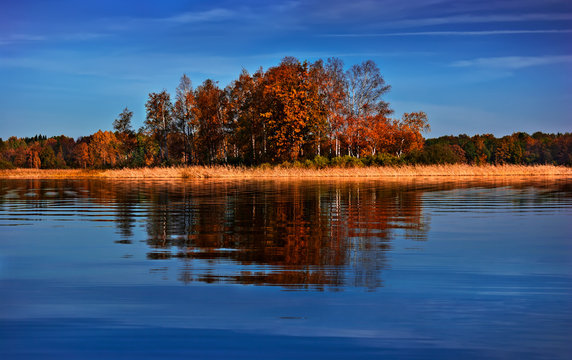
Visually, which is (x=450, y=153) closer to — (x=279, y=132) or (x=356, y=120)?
(x=356, y=120)

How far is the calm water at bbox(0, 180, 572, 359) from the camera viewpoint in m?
4.59

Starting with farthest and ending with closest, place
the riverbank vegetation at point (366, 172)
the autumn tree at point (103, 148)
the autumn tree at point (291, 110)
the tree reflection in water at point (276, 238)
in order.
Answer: the autumn tree at point (103, 148) → the autumn tree at point (291, 110) → the riverbank vegetation at point (366, 172) → the tree reflection in water at point (276, 238)

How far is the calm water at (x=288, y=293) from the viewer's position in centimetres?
459

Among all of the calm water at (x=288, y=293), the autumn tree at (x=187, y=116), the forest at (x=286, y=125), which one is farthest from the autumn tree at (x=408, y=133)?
the calm water at (x=288, y=293)

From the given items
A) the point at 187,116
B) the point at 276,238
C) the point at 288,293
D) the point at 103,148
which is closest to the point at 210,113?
the point at 187,116

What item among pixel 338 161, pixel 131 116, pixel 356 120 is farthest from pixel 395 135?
pixel 131 116

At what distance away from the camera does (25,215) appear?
56.4 ft

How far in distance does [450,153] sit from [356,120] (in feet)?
Answer: 46.7

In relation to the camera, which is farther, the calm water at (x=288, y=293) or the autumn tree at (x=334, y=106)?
the autumn tree at (x=334, y=106)

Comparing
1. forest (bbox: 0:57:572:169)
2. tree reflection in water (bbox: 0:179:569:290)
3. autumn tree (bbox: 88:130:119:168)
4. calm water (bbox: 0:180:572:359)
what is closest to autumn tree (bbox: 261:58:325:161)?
forest (bbox: 0:57:572:169)

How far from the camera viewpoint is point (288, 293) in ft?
20.2

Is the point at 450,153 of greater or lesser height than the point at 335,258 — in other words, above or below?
above

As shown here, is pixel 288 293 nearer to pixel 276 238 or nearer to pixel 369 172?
pixel 276 238

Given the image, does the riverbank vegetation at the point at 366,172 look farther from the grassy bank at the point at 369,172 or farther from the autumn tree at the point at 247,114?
the autumn tree at the point at 247,114
